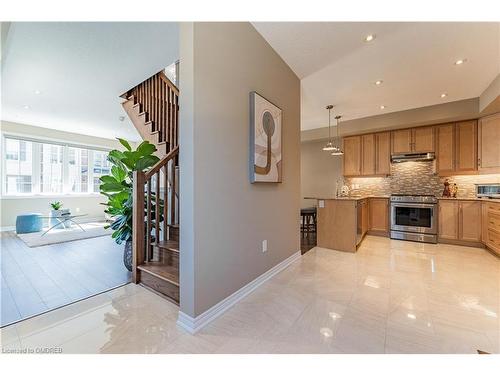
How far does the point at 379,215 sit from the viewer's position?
473 centimetres

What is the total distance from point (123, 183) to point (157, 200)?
61cm

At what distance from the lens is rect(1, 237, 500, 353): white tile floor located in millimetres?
1421

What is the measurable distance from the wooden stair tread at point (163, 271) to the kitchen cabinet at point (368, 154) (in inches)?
182

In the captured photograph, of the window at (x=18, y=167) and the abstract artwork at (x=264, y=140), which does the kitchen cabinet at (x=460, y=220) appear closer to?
the abstract artwork at (x=264, y=140)

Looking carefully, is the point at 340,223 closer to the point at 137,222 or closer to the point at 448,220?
the point at 448,220

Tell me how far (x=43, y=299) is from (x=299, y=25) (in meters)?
3.65

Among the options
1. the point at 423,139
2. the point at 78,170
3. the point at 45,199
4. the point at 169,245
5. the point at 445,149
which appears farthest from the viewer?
the point at 78,170

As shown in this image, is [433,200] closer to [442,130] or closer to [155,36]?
[442,130]

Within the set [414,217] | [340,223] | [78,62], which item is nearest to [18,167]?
[78,62]

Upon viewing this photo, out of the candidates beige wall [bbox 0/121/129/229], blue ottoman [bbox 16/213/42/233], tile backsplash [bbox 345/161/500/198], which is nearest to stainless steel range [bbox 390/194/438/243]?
tile backsplash [bbox 345/161/500/198]

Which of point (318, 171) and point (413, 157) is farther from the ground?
point (413, 157)

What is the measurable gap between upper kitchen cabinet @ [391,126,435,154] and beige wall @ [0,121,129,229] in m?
8.49

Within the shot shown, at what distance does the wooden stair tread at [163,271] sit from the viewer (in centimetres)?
202
